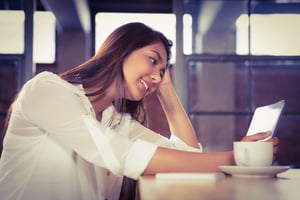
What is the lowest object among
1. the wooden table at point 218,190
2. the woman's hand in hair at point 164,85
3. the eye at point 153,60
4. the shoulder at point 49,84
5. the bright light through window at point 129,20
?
the wooden table at point 218,190

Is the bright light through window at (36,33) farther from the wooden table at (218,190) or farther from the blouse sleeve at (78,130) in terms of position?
the wooden table at (218,190)

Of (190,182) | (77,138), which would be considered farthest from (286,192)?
(77,138)

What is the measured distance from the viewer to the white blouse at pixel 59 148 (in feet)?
4.15

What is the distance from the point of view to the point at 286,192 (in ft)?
2.90

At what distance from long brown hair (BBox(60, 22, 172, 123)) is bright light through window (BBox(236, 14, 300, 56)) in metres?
2.58

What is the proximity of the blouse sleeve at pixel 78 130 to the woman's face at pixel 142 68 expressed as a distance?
0.28m

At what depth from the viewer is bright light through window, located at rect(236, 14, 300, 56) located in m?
4.34

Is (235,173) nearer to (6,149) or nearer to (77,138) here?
(77,138)

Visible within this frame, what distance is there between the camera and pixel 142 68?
5.52 ft

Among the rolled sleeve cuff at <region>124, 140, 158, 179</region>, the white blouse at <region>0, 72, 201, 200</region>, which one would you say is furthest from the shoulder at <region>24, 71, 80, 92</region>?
the rolled sleeve cuff at <region>124, 140, 158, 179</region>

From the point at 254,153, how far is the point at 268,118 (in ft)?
0.50

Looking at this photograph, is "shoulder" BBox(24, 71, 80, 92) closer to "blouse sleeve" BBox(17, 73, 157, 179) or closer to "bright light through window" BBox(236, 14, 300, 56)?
"blouse sleeve" BBox(17, 73, 157, 179)

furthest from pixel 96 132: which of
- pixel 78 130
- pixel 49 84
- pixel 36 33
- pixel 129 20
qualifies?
pixel 36 33

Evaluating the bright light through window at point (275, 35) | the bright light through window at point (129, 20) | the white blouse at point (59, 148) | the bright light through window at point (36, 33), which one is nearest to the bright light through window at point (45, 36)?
the bright light through window at point (36, 33)
